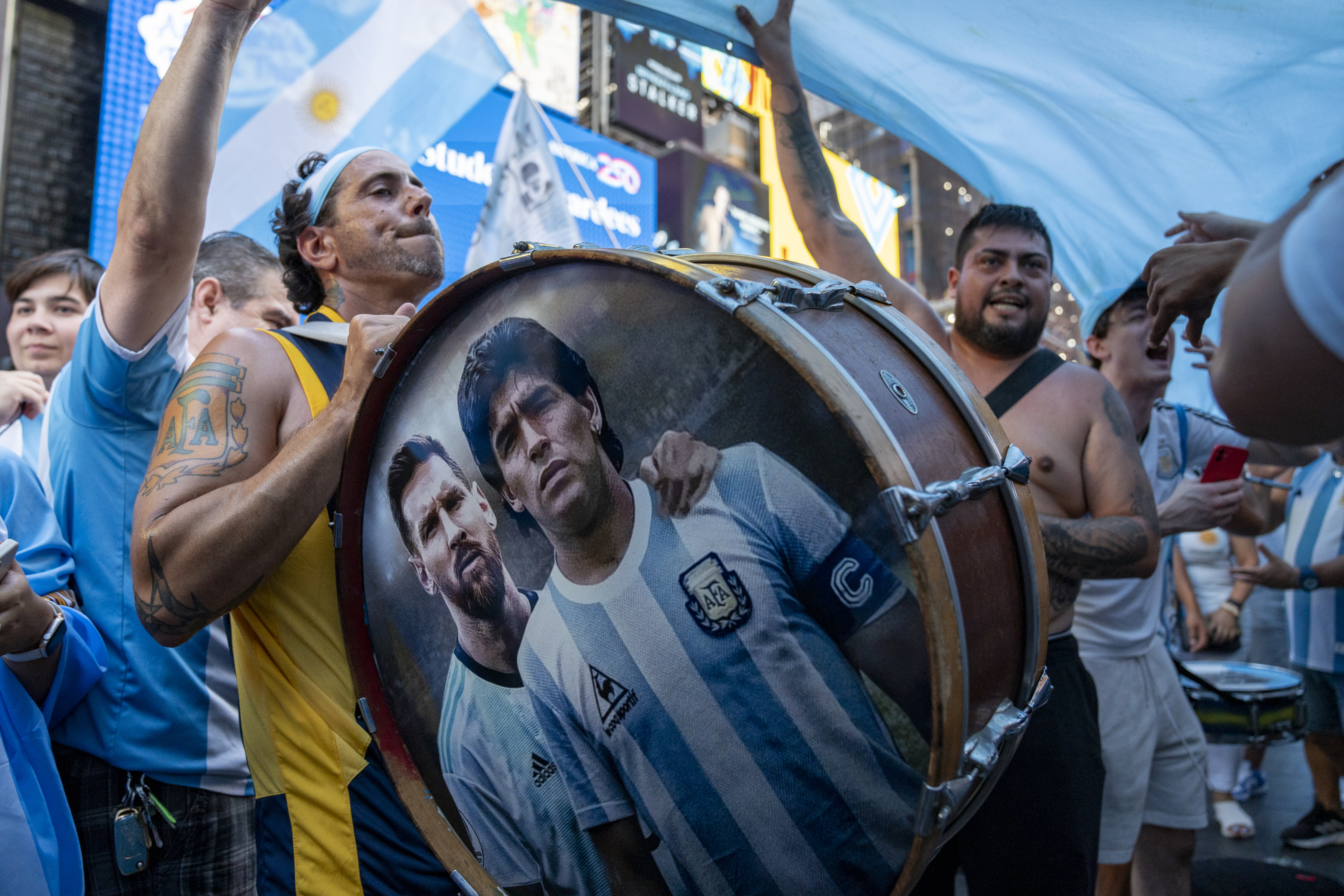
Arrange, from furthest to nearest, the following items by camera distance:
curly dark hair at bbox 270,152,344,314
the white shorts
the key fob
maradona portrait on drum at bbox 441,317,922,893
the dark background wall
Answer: the dark background wall
the white shorts
curly dark hair at bbox 270,152,344,314
the key fob
maradona portrait on drum at bbox 441,317,922,893

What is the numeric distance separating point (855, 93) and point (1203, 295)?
1306mm

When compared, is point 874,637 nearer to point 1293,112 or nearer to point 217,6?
point 217,6

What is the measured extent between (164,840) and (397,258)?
1.27 m

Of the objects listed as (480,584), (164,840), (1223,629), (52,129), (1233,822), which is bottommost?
(1233,822)

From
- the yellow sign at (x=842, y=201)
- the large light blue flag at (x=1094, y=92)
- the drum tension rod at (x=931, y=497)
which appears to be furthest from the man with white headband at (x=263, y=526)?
the yellow sign at (x=842, y=201)

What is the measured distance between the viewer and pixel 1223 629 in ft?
16.1

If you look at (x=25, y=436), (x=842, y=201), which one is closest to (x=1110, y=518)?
(x=25, y=436)

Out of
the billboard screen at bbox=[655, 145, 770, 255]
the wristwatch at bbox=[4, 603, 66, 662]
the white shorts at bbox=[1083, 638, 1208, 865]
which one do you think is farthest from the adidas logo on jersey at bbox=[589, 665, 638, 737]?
the billboard screen at bbox=[655, 145, 770, 255]

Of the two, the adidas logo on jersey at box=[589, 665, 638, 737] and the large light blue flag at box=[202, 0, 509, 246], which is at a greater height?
the large light blue flag at box=[202, 0, 509, 246]

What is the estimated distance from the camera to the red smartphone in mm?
2389

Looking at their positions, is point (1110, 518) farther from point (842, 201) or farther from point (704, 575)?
point (842, 201)

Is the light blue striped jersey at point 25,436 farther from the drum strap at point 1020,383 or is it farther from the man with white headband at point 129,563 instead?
the drum strap at point 1020,383

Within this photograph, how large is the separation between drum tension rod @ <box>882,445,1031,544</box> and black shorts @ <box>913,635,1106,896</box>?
105cm

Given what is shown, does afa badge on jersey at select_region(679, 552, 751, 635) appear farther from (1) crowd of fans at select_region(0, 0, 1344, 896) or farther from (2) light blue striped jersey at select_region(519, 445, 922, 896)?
(1) crowd of fans at select_region(0, 0, 1344, 896)
